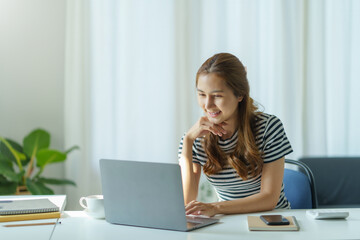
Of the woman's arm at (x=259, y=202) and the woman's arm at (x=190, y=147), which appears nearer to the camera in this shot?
the woman's arm at (x=259, y=202)

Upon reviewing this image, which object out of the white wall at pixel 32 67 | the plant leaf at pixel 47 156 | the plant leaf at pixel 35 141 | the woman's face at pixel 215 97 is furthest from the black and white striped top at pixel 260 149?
the white wall at pixel 32 67

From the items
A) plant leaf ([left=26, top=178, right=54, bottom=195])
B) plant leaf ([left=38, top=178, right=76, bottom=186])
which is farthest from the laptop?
plant leaf ([left=38, top=178, right=76, bottom=186])

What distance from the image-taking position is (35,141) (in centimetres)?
339

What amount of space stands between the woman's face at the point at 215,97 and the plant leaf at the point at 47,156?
1647mm

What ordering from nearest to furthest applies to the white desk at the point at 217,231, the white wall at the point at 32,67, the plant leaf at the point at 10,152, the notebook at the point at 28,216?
the white desk at the point at 217,231 < the notebook at the point at 28,216 < the plant leaf at the point at 10,152 < the white wall at the point at 32,67

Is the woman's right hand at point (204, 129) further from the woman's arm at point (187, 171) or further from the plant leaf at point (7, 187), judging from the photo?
the plant leaf at point (7, 187)

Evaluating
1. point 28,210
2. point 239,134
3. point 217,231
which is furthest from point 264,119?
point 28,210

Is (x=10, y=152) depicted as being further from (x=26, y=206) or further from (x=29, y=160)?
(x=26, y=206)

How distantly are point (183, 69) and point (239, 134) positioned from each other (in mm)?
1847

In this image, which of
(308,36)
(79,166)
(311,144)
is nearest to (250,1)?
(308,36)

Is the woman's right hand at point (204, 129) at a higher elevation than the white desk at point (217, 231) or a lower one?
higher

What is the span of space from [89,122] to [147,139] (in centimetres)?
47

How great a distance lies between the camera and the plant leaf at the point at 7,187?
3.22 metres

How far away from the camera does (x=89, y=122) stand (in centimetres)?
364
